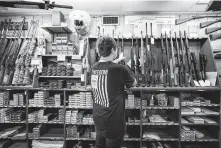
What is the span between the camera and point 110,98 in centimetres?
173

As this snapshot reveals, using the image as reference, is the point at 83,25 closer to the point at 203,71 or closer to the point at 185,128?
the point at 203,71

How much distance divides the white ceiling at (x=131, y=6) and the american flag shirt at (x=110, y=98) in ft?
7.26

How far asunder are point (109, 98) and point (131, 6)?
266 cm

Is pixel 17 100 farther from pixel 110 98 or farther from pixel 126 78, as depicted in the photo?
pixel 126 78

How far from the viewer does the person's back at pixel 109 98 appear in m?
1.72

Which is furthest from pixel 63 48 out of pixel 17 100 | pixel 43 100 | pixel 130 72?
pixel 130 72

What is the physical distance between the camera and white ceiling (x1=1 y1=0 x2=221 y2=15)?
11.2 feet

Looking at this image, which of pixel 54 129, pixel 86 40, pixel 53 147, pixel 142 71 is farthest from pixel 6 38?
pixel 142 71

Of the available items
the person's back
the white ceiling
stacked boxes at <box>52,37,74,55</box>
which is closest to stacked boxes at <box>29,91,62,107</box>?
stacked boxes at <box>52,37,74,55</box>

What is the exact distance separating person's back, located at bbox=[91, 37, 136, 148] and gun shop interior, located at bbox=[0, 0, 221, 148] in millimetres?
1240

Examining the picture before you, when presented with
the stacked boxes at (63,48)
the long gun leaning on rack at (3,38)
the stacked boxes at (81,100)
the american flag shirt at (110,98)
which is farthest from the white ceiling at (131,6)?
the american flag shirt at (110,98)

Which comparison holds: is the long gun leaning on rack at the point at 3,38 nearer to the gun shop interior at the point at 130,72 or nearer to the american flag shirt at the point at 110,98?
the gun shop interior at the point at 130,72

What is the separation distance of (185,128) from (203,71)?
1.24 meters

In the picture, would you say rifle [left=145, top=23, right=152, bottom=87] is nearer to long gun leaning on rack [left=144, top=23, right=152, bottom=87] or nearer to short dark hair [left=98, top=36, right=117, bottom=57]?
long gun leaning on rack [left=144, top=23, right=152, bottom=87]
